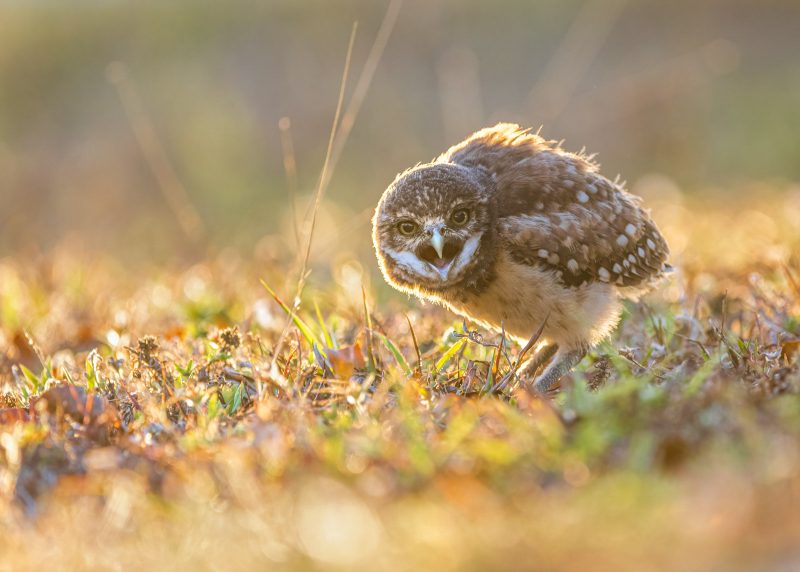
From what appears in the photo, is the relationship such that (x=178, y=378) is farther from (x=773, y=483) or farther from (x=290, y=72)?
(x=290, y=72)

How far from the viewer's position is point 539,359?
461 centimetres

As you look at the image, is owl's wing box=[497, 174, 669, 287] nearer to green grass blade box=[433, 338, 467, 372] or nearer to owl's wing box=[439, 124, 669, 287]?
owl's wing box=[439, 124, 669, 287]

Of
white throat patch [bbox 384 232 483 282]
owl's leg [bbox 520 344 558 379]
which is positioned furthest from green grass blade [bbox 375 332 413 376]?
owl's leg [bbox 520 344 558 379]

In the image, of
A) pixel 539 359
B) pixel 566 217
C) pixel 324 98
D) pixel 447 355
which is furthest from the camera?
pixel 324 98

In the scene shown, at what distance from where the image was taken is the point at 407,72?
1673 centimetres

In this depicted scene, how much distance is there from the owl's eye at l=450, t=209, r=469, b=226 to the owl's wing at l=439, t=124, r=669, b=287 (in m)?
0.14

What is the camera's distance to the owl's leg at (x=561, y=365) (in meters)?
4.18

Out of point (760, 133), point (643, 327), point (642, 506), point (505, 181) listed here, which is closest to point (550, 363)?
point (643, 327)

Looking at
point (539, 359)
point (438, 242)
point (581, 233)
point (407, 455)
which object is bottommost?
point (539, 359)

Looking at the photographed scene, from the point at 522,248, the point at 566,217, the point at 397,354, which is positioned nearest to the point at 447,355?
the point at 397,354

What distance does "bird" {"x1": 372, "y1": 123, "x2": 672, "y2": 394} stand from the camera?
13.5ft

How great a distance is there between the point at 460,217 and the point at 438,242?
0.16 meters

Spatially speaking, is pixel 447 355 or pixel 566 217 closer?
pixel 447 355

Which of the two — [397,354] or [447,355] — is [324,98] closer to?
[397,354]
